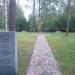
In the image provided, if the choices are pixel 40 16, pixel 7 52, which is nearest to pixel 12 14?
pixel 7 52

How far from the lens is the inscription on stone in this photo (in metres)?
4.22

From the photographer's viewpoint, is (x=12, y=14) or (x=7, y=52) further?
(x=12, y=14)

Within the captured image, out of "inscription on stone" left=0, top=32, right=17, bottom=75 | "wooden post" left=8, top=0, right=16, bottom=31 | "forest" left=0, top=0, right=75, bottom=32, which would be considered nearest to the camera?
"inscription on stone" left=0, top=32, right=17, bottom=75

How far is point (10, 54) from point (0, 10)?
9.72ft

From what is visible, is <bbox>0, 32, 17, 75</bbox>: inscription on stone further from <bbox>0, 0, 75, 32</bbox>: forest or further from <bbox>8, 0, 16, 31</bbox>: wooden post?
<bbox>0, 0, 75, 32</bbox>: forest

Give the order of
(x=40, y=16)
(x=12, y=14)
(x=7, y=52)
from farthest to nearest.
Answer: (x=40, y=16) → (x=12, y=14) → (x=7, y=52)

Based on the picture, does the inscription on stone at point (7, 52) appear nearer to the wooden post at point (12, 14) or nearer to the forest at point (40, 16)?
the wooden post at point (12, 14)

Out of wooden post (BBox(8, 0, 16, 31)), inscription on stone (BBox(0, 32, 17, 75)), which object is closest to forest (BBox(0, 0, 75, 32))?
wooden post (BBox(8, 0, 16, 31))

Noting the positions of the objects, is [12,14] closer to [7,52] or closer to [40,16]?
[7,52]

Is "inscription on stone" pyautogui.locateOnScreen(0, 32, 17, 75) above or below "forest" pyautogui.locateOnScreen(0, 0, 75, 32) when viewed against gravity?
below

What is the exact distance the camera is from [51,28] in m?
7.10

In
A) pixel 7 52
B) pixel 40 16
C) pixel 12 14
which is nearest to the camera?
pixel 7 52

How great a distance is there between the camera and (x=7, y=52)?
426 centimetres

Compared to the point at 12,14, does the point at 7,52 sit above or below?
below
